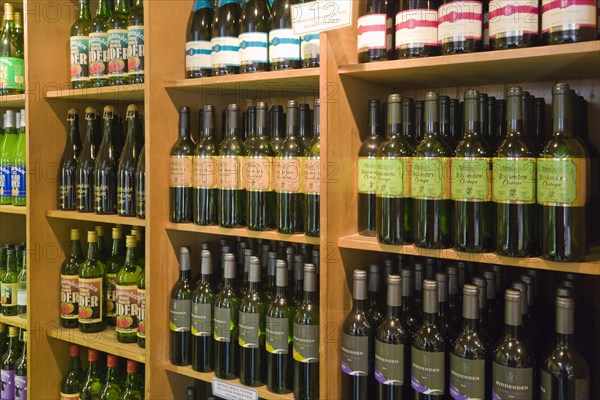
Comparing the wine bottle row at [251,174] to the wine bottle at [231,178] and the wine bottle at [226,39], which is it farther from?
→ the wine bottle at [226,39]

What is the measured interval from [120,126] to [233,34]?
628 mm

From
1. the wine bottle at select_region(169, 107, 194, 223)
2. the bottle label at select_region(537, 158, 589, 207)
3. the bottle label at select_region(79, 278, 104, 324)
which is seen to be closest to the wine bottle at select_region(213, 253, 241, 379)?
the wine bottle at select_region(169, 107, 194, 223)

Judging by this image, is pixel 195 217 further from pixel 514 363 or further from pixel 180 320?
pixel 514 363

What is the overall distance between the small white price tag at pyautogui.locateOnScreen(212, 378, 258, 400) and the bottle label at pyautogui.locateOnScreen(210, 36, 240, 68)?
0.94 meters

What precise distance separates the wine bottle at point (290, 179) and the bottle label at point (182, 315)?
0.43m

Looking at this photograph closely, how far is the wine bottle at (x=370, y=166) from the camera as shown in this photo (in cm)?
138

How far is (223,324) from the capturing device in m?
1.60

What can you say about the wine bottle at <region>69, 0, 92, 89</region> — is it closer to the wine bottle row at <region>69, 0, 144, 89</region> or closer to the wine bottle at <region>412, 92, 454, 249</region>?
the wine bottle row at <region>69, 0, 144, 89</region>

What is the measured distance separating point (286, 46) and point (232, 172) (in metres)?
0.39

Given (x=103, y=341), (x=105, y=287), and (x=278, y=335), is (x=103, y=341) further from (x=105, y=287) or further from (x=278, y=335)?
(x=278, y=335)

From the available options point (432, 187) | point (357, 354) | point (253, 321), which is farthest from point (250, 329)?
point (432, 187)

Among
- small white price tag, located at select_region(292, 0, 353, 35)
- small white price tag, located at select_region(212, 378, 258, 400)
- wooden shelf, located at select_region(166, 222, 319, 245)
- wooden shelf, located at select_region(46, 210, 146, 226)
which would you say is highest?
small white price tag, located at select_region(292, 0, 353, 35)

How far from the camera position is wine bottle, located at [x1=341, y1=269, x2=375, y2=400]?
1346mm

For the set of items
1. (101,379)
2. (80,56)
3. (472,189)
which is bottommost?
(101,379)
